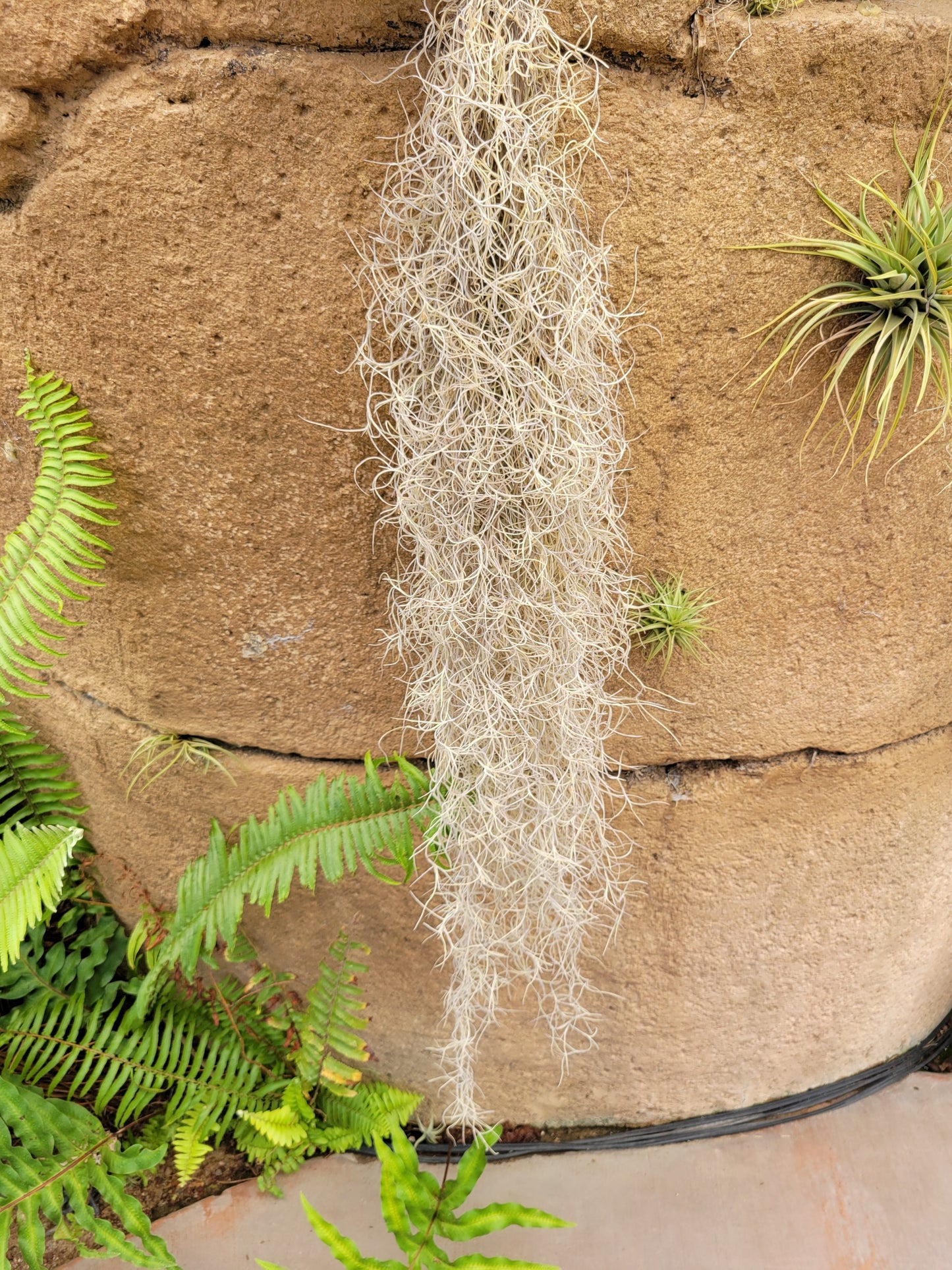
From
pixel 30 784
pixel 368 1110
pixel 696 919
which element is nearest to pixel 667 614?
pixel 696 919

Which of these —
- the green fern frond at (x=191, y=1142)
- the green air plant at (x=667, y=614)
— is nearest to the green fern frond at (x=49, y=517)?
the green air plant at (x=667, y=614)

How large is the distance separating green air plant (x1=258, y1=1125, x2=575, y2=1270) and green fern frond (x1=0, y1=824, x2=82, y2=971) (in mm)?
716

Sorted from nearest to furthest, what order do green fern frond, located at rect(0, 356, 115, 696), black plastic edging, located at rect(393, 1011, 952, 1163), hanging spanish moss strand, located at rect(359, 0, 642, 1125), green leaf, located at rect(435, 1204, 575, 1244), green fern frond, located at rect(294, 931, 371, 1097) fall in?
hanging spanish moss strand, located at rect(359, 0, 642, 1125)
green fern frond, located at rect(0, 356, 115, 696)
green leaf, located at rect(435, 1204, 575, 1244)
green fern frond, located at rect(294, 931, 371, 1097)
black plastic edging, located at rect(393, 1011, 952, 1163)

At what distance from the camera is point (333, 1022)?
1.73 m

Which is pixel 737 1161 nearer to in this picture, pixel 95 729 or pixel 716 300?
pixel 95 729

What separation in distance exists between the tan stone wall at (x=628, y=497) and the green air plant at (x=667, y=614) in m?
0.04

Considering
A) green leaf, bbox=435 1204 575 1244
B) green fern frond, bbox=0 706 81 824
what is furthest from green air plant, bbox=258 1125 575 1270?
green fern frond, bbox=0 706 81 824

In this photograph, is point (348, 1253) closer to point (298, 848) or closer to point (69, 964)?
point (298, 848)

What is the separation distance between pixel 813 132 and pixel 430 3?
0.60 metres

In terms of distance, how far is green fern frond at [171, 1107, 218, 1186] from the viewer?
5.30ft

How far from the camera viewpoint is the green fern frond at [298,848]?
1.40m

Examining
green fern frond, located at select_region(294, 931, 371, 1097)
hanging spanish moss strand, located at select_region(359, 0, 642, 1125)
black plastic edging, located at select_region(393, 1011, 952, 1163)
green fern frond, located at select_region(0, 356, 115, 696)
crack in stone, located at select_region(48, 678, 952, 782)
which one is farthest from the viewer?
black plastic edging, located at select_region(393, 1011, 952, 1163)

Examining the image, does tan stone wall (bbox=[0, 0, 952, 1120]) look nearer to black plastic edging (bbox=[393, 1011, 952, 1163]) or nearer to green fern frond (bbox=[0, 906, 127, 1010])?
black plastic edging (bbox=[393, 1011, 952, 1163])

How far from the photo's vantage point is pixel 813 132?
112 centimetres
